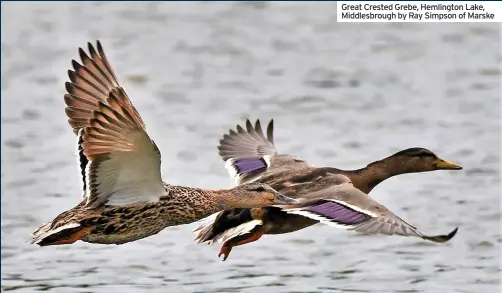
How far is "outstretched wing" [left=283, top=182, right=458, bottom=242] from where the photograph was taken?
898 centimetres

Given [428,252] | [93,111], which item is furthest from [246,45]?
[93,111]

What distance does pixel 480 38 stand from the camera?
1788cm

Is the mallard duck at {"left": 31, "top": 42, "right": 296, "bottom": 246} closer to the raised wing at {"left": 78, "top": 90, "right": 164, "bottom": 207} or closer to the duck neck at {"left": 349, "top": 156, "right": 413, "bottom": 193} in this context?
the raised wing at {"left": 78, "top": 90, "right": 164, "bottom": 207}

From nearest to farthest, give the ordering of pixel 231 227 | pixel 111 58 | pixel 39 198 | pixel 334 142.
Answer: pixel 231 227
pixel 39 198
pixel 334 142
pixel 111 58

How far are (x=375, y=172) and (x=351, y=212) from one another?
4.66 ft

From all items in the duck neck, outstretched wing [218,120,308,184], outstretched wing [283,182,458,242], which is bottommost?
outstretched wing [283,182,458,242]

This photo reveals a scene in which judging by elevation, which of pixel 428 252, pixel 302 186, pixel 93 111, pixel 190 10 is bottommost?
pixel 428 252

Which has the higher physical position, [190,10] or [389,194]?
[190,10]

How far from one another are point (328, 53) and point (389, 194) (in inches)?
178

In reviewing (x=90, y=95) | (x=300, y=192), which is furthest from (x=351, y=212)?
(x=90, y=95)

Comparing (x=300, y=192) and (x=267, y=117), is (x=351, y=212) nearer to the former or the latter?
(x=300, y=192)

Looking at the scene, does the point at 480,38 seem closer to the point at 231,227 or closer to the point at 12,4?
the point at 12,4

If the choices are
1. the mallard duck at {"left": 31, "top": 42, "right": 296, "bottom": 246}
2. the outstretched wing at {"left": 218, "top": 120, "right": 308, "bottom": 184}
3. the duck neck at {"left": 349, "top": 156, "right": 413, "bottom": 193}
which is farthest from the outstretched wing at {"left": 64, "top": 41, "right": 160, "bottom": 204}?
the duck neck at {"left": 349, "top": 156, "right": 413, "bottom": 193}

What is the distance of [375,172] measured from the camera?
10.7 m
